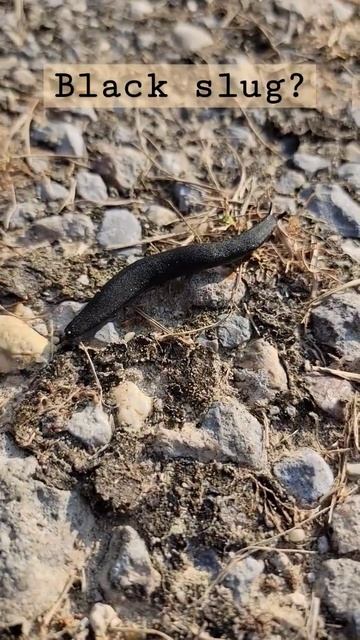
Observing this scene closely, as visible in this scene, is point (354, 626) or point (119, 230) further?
point (119, 230)

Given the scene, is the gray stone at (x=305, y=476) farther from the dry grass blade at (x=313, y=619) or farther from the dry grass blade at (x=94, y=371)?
the dry grass blade at (x=94, y=371)

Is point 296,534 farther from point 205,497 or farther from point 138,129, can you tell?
point 138,129

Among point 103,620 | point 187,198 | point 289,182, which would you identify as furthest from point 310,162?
point 103,620

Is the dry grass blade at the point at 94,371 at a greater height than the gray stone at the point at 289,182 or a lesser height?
→ lesser

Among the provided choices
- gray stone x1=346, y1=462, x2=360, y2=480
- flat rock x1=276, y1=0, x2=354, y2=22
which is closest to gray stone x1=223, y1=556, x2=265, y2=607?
gray stone x1=346, y1=462, x2=360, y2=480

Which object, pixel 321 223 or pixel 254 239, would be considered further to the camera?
pixel 321 223

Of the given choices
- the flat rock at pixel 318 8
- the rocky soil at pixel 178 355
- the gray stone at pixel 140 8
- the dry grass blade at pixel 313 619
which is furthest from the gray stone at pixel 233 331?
the flat rock at pixel 318 8

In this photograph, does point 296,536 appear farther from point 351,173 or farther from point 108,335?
point 351,173

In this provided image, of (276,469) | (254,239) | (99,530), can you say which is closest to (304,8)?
(254,239)
